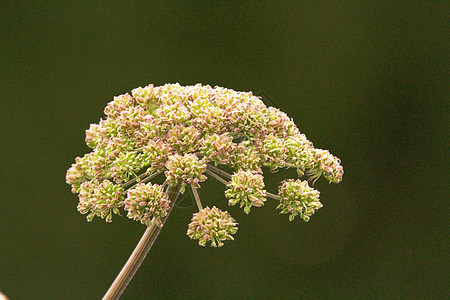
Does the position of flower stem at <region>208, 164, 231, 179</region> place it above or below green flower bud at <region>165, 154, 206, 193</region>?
above

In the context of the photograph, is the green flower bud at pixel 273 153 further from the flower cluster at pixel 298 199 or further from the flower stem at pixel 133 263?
the flower stem at pixel 133 263

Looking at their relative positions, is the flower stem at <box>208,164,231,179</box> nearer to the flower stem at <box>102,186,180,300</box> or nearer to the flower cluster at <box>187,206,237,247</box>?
the flower cluster at <box>187,206,237,247</box>

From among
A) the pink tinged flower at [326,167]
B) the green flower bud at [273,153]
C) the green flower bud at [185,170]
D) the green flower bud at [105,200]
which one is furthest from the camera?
the pink tinged flower at [326,167]

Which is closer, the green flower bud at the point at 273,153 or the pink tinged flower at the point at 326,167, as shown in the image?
the green flower bud at the point at 273,153

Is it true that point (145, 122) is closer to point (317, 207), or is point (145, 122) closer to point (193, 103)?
point (193, 103)

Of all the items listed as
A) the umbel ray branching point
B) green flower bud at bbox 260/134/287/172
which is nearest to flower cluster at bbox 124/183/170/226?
the umbel ray branching point

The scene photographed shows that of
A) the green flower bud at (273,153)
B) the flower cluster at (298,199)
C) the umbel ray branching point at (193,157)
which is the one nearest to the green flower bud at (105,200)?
the umbel ray branching point at (193,157)

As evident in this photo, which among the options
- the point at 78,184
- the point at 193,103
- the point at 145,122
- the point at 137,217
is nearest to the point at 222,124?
the point at 193,103

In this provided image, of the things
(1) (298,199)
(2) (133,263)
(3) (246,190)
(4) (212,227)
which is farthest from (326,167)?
(2) (133,263)
